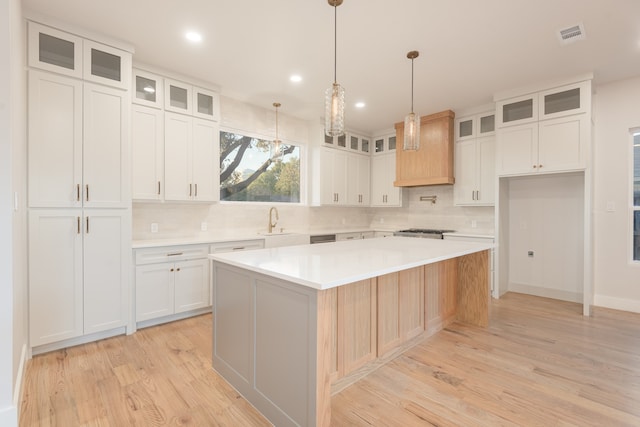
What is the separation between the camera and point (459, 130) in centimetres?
487

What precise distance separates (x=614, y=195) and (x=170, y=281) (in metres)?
5.30

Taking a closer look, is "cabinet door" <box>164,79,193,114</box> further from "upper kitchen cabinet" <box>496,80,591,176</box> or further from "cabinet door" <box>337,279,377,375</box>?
"upper kitchen cabinet" <box>496,80,591,176</box>

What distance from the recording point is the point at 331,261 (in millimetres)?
1976

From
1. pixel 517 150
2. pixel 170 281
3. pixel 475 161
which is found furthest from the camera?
pixel 475 161

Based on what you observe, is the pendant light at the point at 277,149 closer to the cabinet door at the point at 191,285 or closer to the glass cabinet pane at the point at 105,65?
the cabinet door at the point at 191,285

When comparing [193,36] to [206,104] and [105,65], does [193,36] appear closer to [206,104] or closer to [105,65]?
[105,65]

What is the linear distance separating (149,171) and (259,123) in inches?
73.4

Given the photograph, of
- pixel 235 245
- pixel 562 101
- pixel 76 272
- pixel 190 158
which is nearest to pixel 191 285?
pixel 235 245

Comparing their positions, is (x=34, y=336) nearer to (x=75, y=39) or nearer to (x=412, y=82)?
(x=75, y=39)

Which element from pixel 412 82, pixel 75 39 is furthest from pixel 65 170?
pixel 412 82

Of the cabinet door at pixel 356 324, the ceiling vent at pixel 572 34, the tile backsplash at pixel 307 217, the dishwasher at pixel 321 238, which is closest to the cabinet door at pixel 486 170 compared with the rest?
the tile backsplash at pixel 307 217

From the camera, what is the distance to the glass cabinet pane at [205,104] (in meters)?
3.71

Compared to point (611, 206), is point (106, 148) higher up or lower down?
higher up

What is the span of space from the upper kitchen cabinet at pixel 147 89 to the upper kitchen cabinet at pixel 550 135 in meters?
4.28
